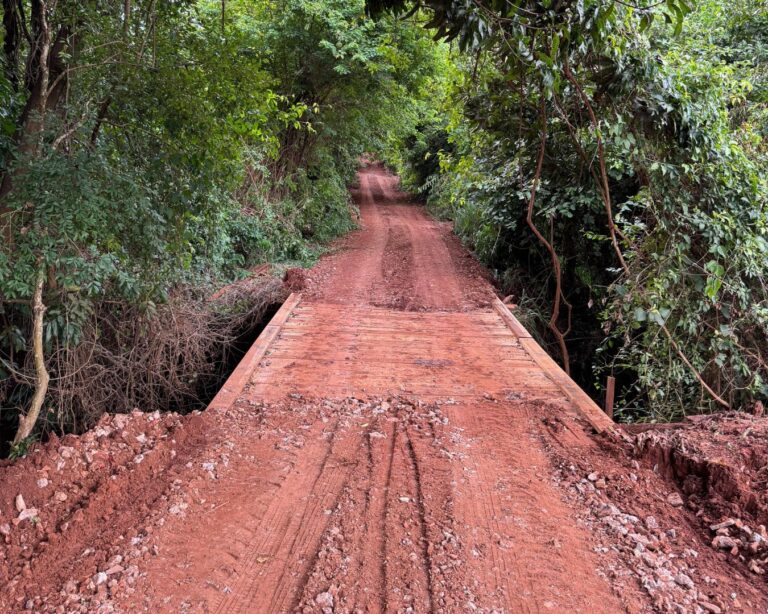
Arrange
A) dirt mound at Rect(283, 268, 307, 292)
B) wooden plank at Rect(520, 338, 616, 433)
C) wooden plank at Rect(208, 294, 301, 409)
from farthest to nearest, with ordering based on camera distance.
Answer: dirt mound at Rect(283, 268, 307, 292), wooden plank at Rect(208, 294, 301, 409), wooden plank at Rect(520, 338, 616, 433)

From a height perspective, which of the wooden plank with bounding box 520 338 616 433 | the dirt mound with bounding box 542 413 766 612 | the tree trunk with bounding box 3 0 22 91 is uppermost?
the tree trunk with bounding box 3 0 22 91

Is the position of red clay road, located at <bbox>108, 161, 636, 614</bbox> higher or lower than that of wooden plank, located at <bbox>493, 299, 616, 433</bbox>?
lower

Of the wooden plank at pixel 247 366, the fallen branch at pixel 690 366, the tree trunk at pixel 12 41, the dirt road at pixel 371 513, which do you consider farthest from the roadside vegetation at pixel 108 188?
the fallen branch at pixel 690 366

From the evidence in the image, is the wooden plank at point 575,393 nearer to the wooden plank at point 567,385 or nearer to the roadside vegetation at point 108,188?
the wooden plank at point 567,385

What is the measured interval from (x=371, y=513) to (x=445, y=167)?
21.8ft

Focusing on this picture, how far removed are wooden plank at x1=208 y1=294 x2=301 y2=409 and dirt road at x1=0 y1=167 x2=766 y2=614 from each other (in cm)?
4

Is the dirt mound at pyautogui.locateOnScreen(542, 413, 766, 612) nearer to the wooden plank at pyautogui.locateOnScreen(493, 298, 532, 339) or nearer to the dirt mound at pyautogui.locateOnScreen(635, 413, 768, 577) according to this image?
the dirt mound at pyautogui.locateOnScreen(635, 413, 768, 577)

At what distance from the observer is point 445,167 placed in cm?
819

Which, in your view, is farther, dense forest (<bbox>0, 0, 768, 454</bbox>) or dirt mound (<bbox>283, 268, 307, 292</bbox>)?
dirt mound (<bbox>283, 268, 307, 292</bbox>)

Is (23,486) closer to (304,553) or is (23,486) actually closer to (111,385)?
(304,553)

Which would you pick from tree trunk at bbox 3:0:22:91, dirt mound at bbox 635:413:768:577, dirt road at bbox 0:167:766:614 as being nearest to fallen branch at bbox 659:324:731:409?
dirt mound at bbox 635:413:768:577

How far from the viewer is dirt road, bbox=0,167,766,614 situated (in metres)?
2.02

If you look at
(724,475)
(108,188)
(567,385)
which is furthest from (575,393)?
(108,188)

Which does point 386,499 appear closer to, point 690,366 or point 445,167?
point 690,366
